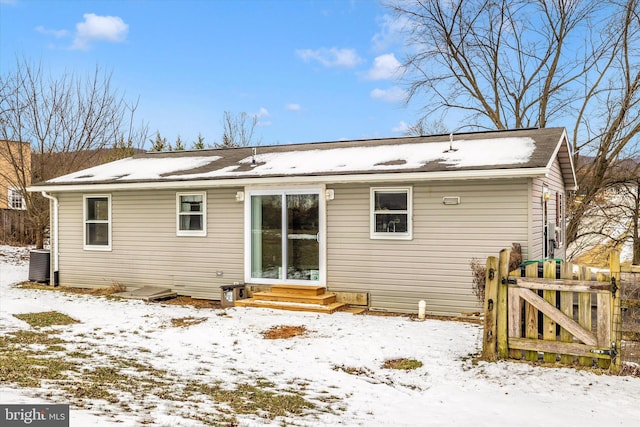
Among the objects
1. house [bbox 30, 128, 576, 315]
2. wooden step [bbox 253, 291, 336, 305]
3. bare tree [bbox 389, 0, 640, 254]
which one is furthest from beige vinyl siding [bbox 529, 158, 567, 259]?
bare tree [bbox 389, 0, 640, 254]

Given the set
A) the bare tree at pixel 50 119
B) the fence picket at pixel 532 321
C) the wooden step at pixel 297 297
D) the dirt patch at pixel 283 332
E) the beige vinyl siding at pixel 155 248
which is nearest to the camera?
the fence picket at pixel 532 321

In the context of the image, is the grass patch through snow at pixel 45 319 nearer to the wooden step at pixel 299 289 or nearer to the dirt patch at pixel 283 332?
the dirt patch at pixel 283 332

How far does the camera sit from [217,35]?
23.2 meters

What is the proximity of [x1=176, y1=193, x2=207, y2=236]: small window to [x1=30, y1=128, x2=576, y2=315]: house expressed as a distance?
24mm

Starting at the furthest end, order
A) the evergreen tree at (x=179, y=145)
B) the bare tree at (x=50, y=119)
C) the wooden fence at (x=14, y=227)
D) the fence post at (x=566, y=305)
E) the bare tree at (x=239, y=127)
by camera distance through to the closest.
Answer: the bare tree at (x=239, y=127), the evergreen tree at (x=179, y=145), the wooden fence at (x=14, y=227), the bare tree at (x=50, y=119), the fence post at (x=566, y=305)

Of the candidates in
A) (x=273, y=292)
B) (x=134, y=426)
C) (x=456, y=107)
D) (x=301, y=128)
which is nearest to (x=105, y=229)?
(x=273, y=292)

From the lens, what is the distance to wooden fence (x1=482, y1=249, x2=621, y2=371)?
6.05m

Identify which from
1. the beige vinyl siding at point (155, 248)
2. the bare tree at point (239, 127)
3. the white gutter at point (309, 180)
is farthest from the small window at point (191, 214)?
the bare tree at point (239, 127)

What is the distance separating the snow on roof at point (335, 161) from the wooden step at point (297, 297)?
243 centimetres

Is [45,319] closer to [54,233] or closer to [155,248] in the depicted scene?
[155,248]

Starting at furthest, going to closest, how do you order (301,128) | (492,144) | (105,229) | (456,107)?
(301,128), (456,107), (105,229), (492,144)

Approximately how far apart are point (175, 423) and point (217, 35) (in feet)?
71.0

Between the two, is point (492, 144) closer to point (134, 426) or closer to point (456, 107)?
point (134, 426)

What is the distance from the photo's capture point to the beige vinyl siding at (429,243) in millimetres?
9273
